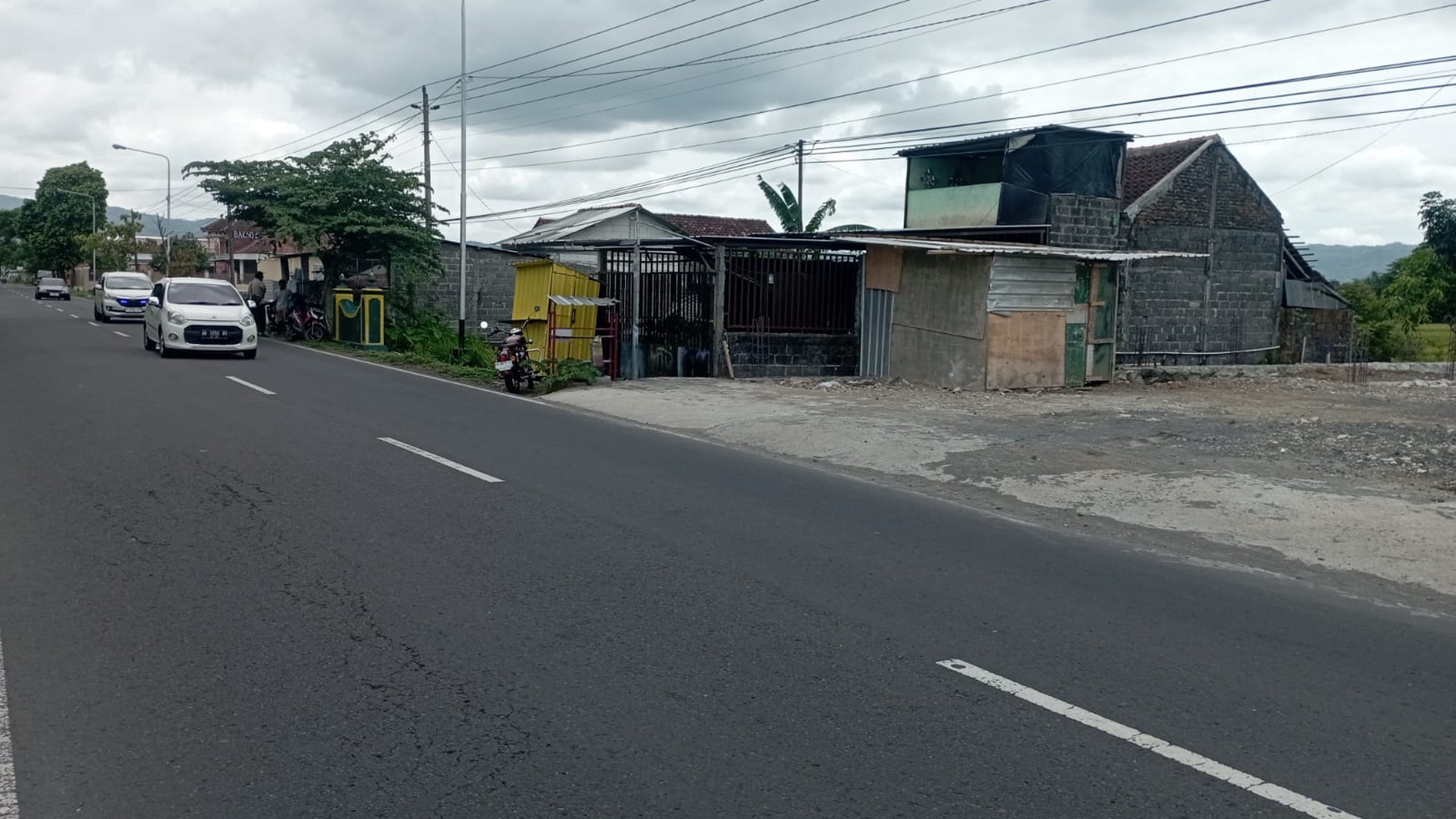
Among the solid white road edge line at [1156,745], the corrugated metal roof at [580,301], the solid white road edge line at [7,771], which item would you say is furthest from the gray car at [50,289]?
the solid white road edge line at [1156,745]

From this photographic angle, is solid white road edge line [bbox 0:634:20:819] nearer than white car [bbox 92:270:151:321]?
Yes

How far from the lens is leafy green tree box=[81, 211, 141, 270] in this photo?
7856 cm

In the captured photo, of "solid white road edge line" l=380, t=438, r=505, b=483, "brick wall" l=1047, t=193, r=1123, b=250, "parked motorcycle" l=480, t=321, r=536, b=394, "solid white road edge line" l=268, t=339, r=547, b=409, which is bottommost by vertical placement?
"solid white road edge line" l=380, t=438, r=505, b=483

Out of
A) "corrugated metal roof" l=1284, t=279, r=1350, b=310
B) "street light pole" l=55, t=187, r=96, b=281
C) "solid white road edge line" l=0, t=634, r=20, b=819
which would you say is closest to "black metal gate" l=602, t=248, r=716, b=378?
"solid white road edge line" l=0, t=634, r=20, b=819

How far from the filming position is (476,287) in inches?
1453

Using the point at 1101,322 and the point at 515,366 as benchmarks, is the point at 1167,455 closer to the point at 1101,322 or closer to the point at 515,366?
the point at 1101,322

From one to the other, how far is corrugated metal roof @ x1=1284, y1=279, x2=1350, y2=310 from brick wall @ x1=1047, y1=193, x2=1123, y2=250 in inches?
281

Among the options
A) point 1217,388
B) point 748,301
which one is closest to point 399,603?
point 748,301

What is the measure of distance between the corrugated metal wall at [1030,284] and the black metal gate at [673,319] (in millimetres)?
5007

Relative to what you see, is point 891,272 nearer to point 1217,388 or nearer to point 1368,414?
point 1217,388

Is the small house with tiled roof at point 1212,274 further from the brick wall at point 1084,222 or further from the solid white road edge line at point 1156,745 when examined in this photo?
the solid white road edge line at point 1156,745

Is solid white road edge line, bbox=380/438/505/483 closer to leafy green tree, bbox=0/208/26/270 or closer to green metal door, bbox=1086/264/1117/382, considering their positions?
green metal door, bbox=1086/264/1117/382

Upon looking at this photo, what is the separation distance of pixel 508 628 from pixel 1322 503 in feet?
23.8

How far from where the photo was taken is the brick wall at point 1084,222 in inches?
1038
